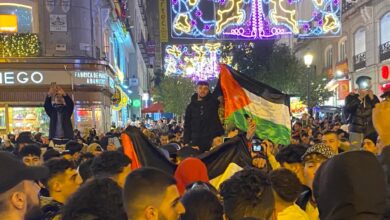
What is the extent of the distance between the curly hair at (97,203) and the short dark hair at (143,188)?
0.06m

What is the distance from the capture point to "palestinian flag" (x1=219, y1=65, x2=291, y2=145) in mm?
7770

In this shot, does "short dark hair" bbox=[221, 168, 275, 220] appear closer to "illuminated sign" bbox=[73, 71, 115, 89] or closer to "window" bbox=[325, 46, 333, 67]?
"illuminated sign" bbox=[73, 71, 115, 89]

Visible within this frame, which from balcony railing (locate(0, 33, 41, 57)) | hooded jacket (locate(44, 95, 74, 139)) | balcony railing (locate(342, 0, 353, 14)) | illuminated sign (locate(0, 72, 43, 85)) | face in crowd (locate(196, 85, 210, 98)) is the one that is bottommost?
hooded jacket (locate(44, 95, 74, 139))

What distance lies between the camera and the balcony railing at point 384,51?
31458mm

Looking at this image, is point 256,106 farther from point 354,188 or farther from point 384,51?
point 384,51

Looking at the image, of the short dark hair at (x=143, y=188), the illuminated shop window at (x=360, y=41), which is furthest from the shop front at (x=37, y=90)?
the illuminated shop window at (x=360, y=41)

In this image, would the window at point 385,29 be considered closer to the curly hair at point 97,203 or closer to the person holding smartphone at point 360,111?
the person holding smartphone at point 360,111

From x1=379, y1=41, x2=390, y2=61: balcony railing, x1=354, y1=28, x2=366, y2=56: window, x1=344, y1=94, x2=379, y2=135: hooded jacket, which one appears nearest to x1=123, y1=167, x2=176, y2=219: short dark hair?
x1=344, y1=94, x2=379, y2=135: hooded jacket

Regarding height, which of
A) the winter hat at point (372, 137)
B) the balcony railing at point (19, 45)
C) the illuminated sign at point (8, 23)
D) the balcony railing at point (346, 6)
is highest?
the balcony railing at point (346, 6)

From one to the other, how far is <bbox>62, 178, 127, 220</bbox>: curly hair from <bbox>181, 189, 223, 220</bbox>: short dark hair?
528 mm

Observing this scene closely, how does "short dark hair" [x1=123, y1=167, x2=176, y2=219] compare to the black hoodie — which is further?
"short dark hair" [x1=123, y1=167, x2=176, y2=219]

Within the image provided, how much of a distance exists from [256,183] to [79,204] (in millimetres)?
1118

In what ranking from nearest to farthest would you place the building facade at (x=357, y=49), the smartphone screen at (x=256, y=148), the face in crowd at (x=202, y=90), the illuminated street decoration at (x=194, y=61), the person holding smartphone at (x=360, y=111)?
the smartphone screen at (x=256, y=148) → the face in crowd at (x=202, y=90) → the person holding smartphone at (x=360, y=111) → the building facade at (x=357, y=49) → the illuminated street decoration at (x=194, y=61)

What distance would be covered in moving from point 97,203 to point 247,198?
→ 94 centimetres
